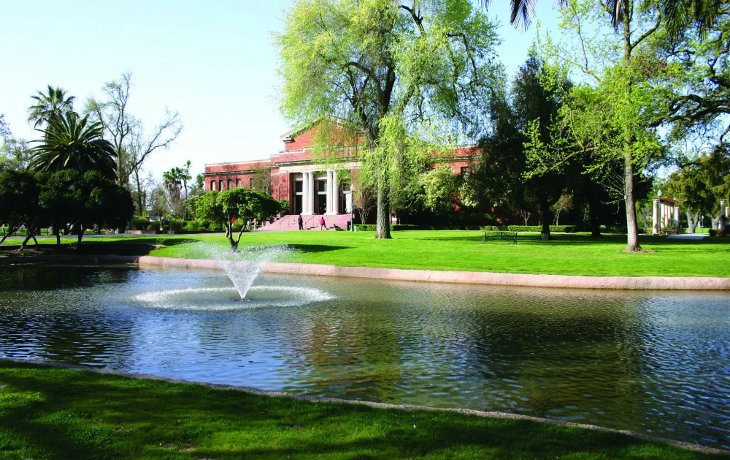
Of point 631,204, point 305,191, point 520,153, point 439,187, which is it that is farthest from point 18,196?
point 305,191

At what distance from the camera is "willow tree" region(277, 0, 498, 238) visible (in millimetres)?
30406

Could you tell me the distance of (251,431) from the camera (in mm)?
4562

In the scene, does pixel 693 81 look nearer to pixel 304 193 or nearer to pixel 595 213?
pixel 595 213

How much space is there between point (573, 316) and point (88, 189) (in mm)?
29586

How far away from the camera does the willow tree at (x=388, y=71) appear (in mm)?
30406

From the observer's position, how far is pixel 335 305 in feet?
44.1

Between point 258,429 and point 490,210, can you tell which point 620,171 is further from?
point 258,429

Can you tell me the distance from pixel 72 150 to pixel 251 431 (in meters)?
45.4

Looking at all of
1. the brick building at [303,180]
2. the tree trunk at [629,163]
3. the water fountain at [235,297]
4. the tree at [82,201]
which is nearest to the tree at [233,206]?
the water fountain at [235,297]

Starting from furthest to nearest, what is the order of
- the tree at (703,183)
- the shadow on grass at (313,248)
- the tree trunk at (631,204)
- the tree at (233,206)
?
the tree at (703,183), the shadow on grass at (313,248), the tree at (233,206), the tree trunk at (631,204)

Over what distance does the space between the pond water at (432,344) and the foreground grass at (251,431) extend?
116cm

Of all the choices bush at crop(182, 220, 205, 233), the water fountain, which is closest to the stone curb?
the water fountain

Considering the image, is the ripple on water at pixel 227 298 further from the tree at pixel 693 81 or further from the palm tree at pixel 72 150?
the palm tree at pixel 72 150

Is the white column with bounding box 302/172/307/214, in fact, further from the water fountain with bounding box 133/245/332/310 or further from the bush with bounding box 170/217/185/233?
the water fountain with bounding box 133/245/332/310
